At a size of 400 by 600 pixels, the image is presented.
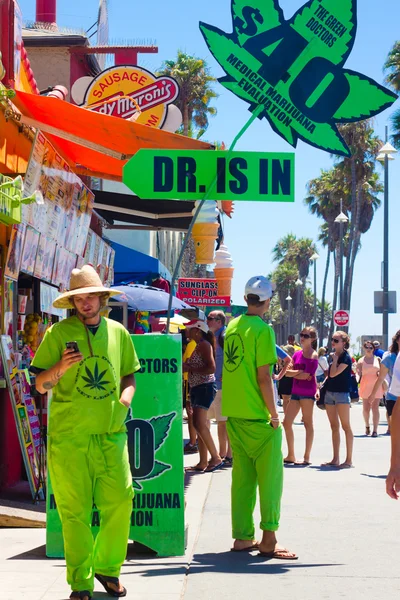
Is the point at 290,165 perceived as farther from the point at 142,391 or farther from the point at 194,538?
the point at 194,538

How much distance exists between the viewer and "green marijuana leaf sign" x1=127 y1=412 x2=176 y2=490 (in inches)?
263

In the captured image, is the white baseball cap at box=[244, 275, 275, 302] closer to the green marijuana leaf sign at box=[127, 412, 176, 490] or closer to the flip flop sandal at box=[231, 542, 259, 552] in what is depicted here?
the green marijuana leaf sign at box=[127, 412, 176, 490]

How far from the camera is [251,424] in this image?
272 inches

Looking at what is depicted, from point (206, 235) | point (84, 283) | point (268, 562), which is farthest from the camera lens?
point (206, 235)

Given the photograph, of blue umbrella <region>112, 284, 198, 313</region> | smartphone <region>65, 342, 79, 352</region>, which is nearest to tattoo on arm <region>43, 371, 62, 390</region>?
smartphone <region>65, 342, 79, 352</region>

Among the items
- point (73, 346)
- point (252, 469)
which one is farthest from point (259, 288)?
point (73, 346)

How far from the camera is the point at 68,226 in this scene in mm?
11273

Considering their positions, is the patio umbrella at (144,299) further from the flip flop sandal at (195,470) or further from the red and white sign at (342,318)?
the red and white sign at (342,318)

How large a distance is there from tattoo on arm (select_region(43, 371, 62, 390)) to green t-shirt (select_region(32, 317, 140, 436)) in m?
0.08

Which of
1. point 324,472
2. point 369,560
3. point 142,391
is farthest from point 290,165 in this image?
point 324,472

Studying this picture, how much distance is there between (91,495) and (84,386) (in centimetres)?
60

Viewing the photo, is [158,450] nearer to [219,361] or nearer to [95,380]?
[95,380]

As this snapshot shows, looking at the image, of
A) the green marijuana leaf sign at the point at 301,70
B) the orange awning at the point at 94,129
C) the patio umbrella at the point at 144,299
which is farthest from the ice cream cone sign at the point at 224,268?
the green marijuana leaf sign at the point at 301,70

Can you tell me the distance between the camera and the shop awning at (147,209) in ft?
44.7
